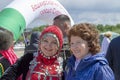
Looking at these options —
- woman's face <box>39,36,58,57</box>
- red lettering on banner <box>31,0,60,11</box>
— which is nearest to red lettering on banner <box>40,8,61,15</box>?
red lettering on banner <box>31,0,60,11</box>

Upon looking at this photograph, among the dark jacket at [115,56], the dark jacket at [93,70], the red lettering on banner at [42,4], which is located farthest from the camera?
the red lettering on banner at [42,4]

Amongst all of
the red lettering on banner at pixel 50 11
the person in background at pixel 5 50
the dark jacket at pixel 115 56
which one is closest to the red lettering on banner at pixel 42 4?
the red lettering on banner at pixel 50 11

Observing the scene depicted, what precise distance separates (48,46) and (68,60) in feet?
0.74

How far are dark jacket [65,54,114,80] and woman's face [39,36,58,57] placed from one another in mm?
330

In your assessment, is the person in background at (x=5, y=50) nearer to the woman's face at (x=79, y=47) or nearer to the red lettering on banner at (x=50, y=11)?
the woman's face at (x=79, y=47)

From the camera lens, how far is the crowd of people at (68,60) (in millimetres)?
3016

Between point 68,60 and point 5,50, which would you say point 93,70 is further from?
point 5,50

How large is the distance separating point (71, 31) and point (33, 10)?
6543 millimetres

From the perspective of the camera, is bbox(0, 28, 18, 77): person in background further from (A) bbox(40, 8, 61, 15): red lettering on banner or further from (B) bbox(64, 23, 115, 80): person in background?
(A) bbox(40, 8, 61, 15): red lettering on banner

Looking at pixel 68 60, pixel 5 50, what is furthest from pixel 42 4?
pixel 68 60

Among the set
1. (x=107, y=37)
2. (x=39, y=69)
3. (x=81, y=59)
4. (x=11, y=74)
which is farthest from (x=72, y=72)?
(x=107, y=37)

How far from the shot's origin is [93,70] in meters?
3.00

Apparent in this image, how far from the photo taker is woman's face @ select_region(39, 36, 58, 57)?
329 cm

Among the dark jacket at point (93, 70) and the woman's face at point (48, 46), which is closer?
the dark jacket at point (93, 70)
